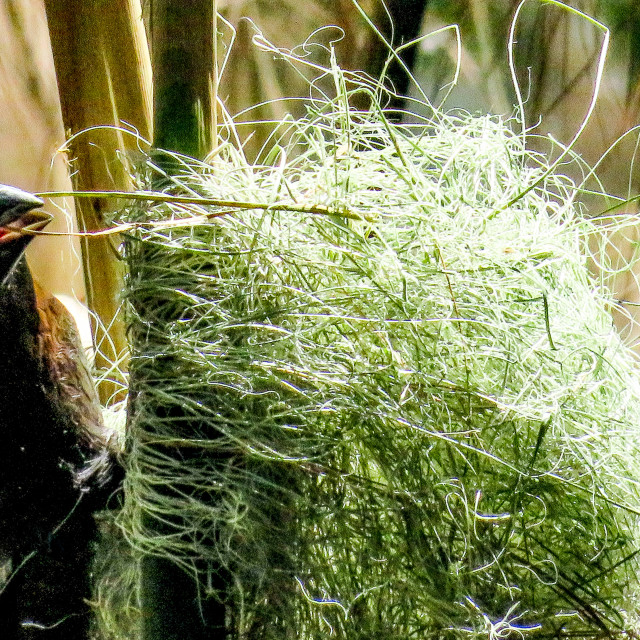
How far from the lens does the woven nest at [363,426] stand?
56 cm

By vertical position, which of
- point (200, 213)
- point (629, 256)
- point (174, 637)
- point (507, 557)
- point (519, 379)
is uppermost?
point (200, 213)

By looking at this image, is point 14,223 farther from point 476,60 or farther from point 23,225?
point 476,60

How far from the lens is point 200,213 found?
0.58 m

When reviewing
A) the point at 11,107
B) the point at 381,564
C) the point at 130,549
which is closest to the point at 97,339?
the point at 130,549

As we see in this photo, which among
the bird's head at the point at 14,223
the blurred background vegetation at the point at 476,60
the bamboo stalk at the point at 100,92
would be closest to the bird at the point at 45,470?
the bird's head at the point at 14,223

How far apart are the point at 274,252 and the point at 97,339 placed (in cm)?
49

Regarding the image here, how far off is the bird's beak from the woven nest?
0.09 metres

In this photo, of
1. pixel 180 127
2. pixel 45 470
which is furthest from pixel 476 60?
pixel 45 470

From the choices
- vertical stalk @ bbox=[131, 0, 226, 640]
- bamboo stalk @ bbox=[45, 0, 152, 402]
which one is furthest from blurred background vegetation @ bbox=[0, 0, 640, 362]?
vertical stalk @ bbox=[131, 0, 226, 640]

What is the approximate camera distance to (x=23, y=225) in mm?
630

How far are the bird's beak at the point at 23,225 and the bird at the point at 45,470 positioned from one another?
2 centimetres

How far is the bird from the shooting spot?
0.65 m

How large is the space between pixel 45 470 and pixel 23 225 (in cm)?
23

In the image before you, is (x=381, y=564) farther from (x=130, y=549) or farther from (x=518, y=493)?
(x=130, y=549)
